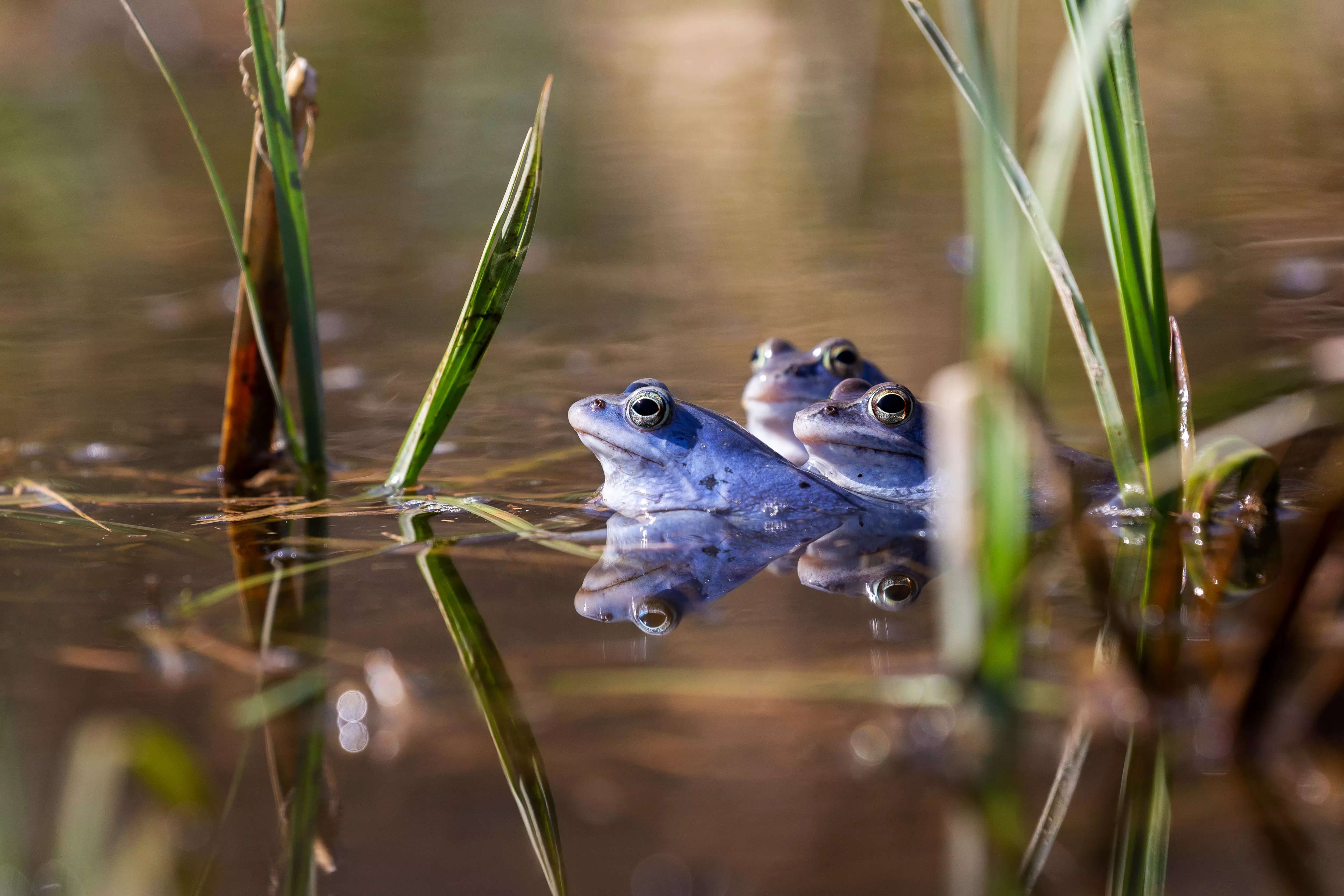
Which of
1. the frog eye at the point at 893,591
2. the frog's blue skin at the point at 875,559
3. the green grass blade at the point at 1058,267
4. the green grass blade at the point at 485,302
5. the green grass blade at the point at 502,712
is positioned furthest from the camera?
the green grass blade at the point at 485,302

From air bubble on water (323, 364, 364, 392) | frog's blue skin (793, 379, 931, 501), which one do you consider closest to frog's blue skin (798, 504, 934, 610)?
frog's blue skin (793, 379, 931, 501)

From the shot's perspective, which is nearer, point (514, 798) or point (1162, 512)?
point (514, 798)

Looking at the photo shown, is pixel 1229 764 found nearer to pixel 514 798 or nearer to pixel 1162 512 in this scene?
pixel 514 798

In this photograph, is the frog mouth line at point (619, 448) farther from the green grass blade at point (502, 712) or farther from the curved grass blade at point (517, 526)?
the green grass blade at point (502, 712)

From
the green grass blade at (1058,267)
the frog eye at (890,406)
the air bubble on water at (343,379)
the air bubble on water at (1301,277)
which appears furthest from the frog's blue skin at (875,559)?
the air bubble on water at (1301,277)

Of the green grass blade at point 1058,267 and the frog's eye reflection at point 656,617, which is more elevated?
the green grass blade at point 1058,267

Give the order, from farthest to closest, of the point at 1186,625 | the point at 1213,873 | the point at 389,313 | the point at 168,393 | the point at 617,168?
the point at 617,168 < the point at 389,313 < the point at 168,393 < the point at 1186,625 < the point at 1213,873

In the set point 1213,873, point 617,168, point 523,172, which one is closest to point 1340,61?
point 617,168
